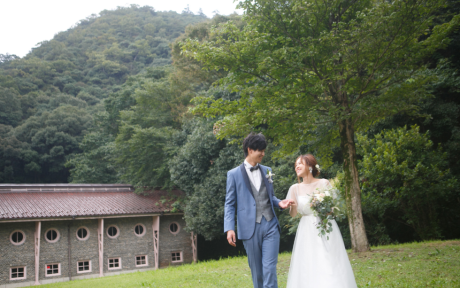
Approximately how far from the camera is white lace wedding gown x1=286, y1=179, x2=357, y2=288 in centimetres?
405

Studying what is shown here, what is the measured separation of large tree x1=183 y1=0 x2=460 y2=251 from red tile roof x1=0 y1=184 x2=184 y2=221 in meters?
11.5

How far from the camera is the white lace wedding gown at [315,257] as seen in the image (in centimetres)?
405

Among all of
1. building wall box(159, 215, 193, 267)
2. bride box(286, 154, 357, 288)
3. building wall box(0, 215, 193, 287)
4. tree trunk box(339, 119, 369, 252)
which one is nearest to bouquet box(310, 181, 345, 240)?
bride box(286, 154, 357, 288)

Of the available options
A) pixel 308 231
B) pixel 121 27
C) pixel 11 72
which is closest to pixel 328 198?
pixel 308 231

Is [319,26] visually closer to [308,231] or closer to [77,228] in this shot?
[308,231]

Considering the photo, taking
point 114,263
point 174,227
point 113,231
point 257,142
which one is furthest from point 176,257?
point 257,142

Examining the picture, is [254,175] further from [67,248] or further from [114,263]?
[114,263]

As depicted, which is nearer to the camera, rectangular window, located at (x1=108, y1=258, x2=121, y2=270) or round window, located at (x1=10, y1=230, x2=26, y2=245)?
round window, located at (x1=10, y1=230, x2=26, y2=245)

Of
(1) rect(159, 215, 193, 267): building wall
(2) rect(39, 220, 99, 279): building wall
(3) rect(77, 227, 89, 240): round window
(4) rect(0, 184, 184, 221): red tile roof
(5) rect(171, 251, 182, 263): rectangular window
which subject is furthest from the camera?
(5) rect(171, 251, 182, 263): rectangular window

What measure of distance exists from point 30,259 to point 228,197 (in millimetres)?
17332

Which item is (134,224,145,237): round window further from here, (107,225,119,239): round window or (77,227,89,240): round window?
(77,227,89,240): round window

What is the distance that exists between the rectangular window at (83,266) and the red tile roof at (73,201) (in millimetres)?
2660

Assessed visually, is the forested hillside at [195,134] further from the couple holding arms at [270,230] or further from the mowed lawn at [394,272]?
the couple holding arms at [270,230]

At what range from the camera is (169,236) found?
21484 mm
